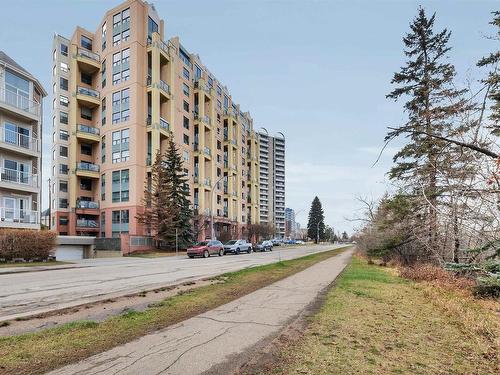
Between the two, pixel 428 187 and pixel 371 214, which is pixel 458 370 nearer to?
pixel 428 187

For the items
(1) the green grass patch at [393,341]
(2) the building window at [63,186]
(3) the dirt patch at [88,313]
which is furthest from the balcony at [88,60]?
(1) the green grass patch at [393,341]

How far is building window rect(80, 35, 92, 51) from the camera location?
53.7m

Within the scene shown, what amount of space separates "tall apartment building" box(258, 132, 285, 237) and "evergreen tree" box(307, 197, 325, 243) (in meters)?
34.6

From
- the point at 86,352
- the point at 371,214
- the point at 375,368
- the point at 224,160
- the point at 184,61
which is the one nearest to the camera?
the point at 375,368

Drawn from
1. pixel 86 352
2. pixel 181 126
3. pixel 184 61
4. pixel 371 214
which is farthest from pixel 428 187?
pixel 184 61

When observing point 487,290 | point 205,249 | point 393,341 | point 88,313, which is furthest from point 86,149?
point 393,341

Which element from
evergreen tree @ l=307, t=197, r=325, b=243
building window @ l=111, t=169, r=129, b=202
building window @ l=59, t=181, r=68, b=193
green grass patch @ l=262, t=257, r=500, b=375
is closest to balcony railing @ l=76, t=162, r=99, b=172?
building window @ l=111, t=169, r=129, b=202

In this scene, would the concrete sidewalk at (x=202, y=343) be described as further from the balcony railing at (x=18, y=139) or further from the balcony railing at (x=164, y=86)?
the balcony railing at (x=164, y=86)

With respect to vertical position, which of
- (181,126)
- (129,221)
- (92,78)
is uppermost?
(92,78)

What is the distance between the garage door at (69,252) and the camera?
3791cm

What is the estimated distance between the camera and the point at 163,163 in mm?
45812

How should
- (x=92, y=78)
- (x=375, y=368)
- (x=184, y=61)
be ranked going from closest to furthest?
(x=375, y=368) < (x=92, y=78) < (x=184, y=61)

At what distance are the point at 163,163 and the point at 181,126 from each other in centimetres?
1126

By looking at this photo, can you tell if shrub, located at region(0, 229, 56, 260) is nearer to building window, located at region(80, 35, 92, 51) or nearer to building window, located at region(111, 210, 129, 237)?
building window, located at region(111, 210, 129, 237)
